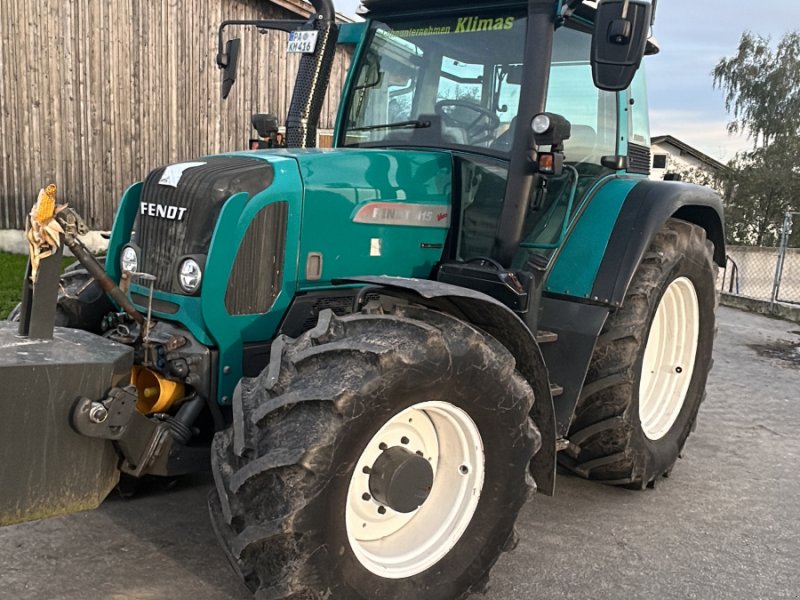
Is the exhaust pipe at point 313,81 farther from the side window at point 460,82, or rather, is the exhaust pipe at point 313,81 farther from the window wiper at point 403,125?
the side window at point 460,82

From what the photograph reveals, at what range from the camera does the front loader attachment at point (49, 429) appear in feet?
7.57

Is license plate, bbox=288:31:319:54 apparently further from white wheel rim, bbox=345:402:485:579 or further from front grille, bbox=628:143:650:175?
white wheel rim, bbox=345:402:485:579

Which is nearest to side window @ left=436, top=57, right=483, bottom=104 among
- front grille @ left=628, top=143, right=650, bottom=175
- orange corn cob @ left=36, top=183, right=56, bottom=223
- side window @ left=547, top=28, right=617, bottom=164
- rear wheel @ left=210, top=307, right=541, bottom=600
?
side window @ left=547, top=28, right=617, bottom=164

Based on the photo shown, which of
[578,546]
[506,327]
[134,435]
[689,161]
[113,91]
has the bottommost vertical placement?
[578,546]

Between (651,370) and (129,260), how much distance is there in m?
2.98

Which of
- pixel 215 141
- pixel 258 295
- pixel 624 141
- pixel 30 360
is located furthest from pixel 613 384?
pixel 215 141

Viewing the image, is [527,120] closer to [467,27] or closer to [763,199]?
[467,27]

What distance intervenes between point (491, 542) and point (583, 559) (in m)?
0.65

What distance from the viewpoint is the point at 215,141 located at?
12.5m

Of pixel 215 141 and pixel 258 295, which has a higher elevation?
pixel 215 141

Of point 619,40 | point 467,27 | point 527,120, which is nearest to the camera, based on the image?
point 619,40

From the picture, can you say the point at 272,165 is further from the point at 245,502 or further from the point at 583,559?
the point at 583,559

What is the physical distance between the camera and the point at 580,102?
13.0ft

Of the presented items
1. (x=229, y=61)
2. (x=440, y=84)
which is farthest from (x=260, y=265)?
(x=229, y=61)
